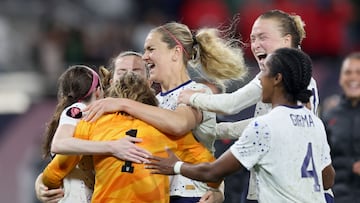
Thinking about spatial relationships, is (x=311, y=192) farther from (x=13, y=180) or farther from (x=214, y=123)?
(x=13, y=180)

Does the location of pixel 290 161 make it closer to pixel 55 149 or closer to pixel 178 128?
pixel 178 128

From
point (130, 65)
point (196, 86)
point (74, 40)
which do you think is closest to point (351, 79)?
point (130, 65)

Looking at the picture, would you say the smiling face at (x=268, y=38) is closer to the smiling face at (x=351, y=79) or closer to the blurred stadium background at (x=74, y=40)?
the smiling face at (x=351, y=79)

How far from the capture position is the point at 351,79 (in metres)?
10.6

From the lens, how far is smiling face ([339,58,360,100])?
10391 mm

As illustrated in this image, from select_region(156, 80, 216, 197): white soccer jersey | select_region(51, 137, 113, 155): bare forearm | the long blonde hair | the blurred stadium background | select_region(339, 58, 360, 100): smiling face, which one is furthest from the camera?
the blurred stadium background

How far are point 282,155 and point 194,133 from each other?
1.01 metres

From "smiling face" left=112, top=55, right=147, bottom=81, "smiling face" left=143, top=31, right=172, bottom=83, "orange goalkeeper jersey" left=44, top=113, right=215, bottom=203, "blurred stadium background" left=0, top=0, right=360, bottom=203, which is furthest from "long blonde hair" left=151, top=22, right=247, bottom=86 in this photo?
"blurred stadium background" left=0, top=0, right=360, bottom=203

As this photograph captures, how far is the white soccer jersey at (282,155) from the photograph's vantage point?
629cm

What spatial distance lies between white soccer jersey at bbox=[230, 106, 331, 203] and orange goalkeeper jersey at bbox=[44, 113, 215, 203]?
0.61 metres

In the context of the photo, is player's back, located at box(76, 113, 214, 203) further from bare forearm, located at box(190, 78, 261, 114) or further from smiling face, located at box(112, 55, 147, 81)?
smiling face, located at box(112, 55, 147, 81)

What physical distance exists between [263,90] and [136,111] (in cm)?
78

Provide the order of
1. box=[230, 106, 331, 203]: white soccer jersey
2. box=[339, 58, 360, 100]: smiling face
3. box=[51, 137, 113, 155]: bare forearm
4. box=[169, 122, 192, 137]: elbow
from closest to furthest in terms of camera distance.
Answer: box=[230, 106, 331, 203]: white soccer jersey, box=[51, 137, 113, 155]: bare forearm, box=[169, 122, 192, 137]: elbow, box=[339, 58, 360, 100]: smiling face

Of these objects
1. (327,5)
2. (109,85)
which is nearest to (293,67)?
(109,85)
